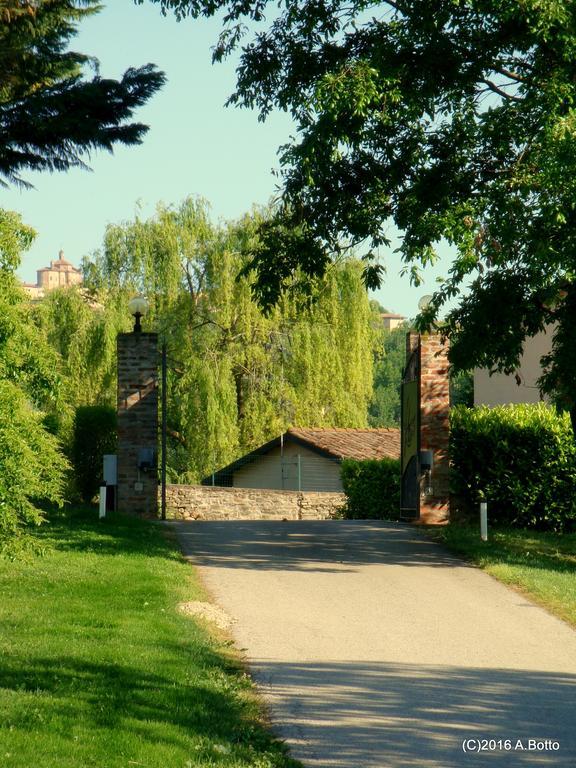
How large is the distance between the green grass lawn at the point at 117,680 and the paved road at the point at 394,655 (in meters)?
0.36

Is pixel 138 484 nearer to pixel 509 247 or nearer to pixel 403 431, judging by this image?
pixel 403 431

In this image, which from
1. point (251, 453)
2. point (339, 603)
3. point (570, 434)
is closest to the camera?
point (339, 603)

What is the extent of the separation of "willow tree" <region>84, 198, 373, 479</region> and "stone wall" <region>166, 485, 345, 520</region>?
124 inches

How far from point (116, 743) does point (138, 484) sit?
13.2 m

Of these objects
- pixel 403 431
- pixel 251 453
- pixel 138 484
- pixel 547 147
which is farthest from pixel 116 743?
pixel 251 453

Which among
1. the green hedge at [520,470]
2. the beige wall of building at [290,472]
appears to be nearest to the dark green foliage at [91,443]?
the green hedge at [520,470]

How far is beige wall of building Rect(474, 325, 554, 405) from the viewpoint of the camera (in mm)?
34812

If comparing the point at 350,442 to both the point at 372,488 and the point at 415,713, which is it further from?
the point at 415,713

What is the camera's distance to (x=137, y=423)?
1889 centimetres

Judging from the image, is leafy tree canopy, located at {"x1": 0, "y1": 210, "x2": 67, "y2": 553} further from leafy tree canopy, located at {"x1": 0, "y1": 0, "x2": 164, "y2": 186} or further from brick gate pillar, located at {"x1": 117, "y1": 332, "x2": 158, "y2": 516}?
brick gate pillar, located at {"x1": 117, "y1": 332, "x2": 158, "y2": 516}

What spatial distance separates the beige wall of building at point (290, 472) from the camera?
3472 centimetres

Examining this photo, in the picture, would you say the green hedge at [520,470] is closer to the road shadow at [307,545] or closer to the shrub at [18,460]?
the road shadow at [307,545]

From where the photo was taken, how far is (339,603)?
11203mm

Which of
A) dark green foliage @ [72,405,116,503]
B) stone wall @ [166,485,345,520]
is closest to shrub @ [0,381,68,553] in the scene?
dark green foliage @ [72,405,116,503]
